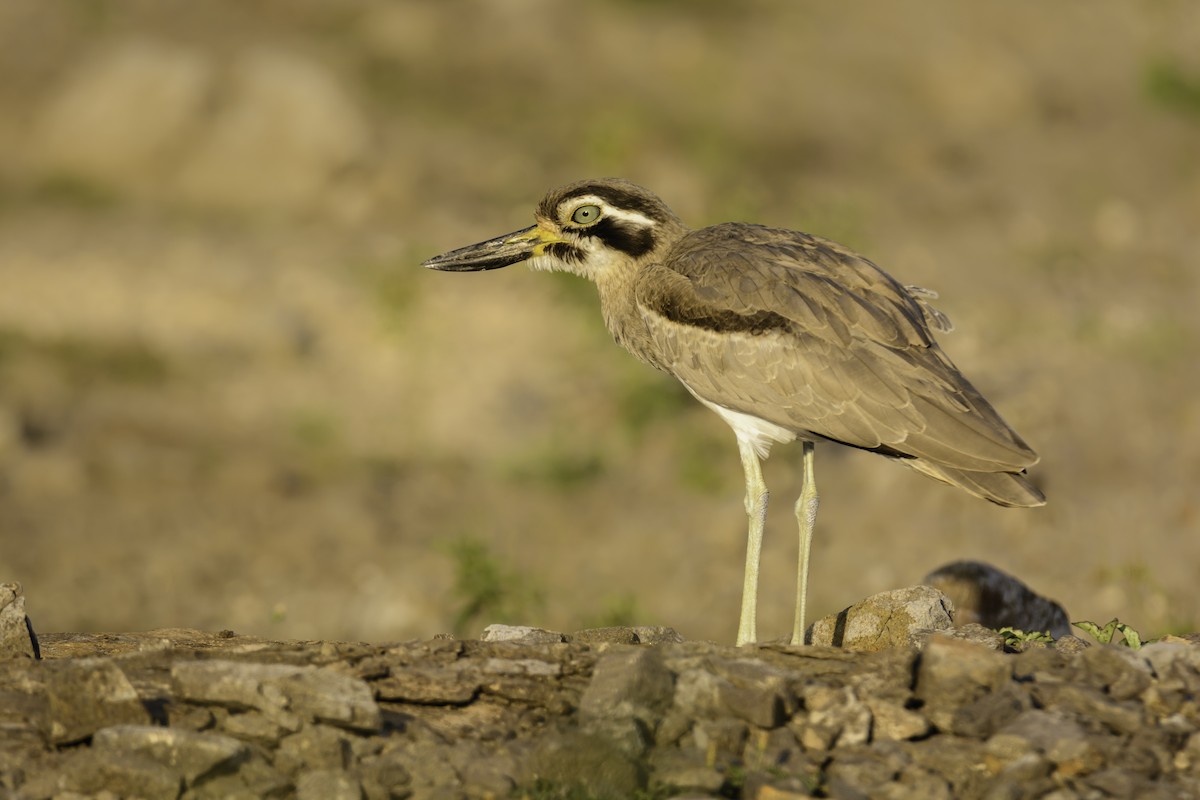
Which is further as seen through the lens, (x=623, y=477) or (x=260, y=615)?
(x=623, y=477)

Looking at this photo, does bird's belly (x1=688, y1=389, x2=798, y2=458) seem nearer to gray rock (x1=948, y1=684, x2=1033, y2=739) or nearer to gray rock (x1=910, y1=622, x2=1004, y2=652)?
gray rock (x1=910, y1=622, x2=1004, y2=652)

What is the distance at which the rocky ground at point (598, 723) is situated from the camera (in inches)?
177

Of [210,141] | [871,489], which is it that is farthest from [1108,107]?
[210,141]

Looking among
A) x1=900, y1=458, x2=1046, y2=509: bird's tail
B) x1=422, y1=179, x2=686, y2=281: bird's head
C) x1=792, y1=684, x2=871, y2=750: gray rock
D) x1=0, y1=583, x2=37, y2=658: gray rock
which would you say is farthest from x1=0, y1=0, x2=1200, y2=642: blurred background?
x1=792, y1=684, x2=871, y2=750: gray rock

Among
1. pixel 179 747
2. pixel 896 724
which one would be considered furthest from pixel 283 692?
pixel 896 724

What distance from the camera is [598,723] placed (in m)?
4.74

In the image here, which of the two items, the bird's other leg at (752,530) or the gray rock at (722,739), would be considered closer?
the gray rock at (722,739)

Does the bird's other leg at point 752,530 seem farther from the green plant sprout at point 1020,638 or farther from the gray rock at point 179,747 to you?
the gray rock at point 179,747

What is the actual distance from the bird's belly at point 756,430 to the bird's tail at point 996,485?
69 centimetres

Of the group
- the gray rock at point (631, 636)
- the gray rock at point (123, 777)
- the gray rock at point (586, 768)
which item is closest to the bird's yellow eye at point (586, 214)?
the gray rock at point (631, 636)

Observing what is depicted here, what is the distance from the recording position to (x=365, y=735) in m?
4.73

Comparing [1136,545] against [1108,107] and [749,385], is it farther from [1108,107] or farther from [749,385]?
[1108,107]

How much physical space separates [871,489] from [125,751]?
317 inches

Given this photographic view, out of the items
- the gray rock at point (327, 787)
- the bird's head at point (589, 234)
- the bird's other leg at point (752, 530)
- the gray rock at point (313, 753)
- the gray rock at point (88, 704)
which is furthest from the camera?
the bird's head at point (589, 234)
